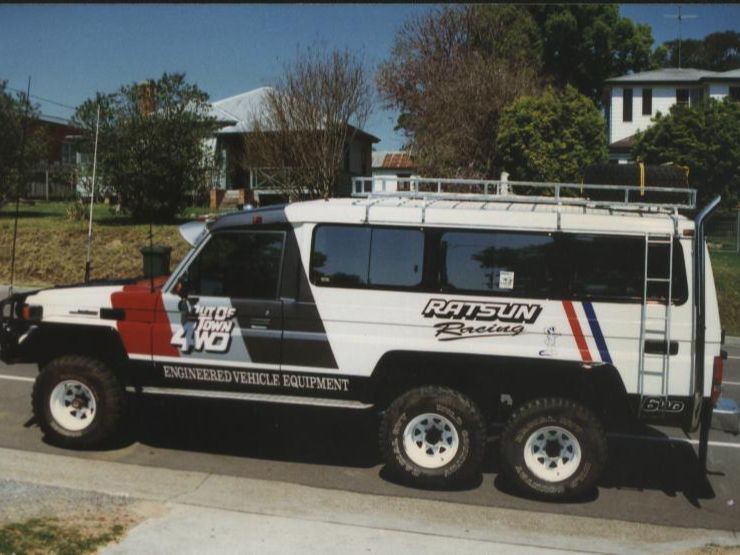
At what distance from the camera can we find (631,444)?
8.84 metres

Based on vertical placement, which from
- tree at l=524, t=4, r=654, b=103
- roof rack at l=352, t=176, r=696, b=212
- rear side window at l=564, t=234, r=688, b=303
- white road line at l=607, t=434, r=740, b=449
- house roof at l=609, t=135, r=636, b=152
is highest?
tree at l=524, t=4, r=654, b=103

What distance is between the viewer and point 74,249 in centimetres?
2384

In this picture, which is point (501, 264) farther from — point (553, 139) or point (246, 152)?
point (246, 152)

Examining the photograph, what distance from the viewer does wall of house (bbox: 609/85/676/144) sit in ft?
159

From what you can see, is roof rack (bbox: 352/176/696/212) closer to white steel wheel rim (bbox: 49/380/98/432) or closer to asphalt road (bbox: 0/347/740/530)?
asphalt road (bbox: 0/347/740/530)

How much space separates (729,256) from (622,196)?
58.7 ft

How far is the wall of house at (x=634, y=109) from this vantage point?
4859cm

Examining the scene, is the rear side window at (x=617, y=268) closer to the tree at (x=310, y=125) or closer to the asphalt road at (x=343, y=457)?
the asphalt road at (x=343, y=457)

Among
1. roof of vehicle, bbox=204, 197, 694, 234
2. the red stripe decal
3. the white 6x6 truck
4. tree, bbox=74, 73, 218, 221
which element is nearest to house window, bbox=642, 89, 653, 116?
tree, bbox=74, 73, 218, 221

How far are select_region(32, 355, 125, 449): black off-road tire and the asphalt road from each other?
0.16 meters

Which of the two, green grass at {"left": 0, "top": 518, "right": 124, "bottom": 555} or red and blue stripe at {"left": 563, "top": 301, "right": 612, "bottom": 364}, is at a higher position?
red and blue stripe at {"left": 563, "top": 301, "right": 612, "bottom": 364}

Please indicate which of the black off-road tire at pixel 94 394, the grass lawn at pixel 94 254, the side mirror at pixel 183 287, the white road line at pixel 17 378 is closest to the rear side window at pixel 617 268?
the side mirror at pixel 183 287

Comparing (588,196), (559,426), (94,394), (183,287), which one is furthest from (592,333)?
(94,394)

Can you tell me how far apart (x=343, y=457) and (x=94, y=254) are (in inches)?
680
